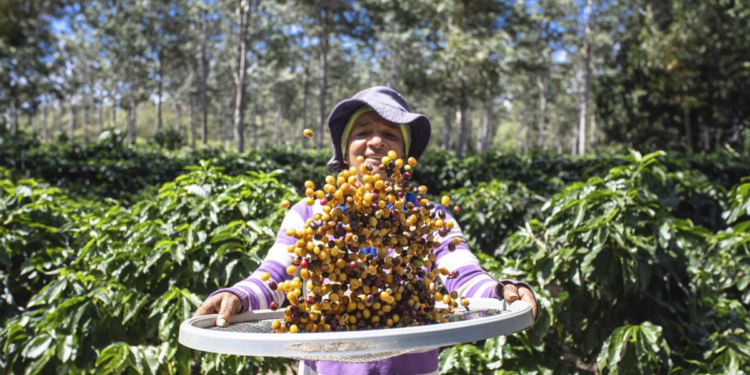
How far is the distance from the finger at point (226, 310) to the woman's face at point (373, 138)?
52 centimetres

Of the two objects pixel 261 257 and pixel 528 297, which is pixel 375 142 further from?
pixel 261 257

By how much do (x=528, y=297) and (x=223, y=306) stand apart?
0.74 metres

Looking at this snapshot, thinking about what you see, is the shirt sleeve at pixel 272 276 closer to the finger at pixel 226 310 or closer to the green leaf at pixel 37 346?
the finger at pixel 226 310

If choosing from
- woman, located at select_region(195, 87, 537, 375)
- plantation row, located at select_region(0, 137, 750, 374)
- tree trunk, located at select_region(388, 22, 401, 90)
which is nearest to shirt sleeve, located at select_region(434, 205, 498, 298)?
woman, located at select_region(195, 87, 537, 375)

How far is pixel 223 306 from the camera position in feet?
4.29

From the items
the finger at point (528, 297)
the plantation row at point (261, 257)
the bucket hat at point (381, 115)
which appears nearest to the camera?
the finger at point (528, 297)

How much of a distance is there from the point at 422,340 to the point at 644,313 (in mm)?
2328

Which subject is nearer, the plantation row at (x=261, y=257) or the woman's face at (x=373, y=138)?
the woman's face at (x=373, y=138)

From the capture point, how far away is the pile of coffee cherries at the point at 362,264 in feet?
3.92

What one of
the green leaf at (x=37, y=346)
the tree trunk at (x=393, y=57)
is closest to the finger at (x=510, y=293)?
the green leaf at (x=37, y=346)

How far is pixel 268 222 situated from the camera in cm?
268

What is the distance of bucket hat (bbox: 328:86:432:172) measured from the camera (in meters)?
1.56

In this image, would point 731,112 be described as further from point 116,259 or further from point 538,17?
point 116,259

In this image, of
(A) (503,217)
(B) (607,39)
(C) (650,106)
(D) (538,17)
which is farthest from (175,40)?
(A) (503,217)
